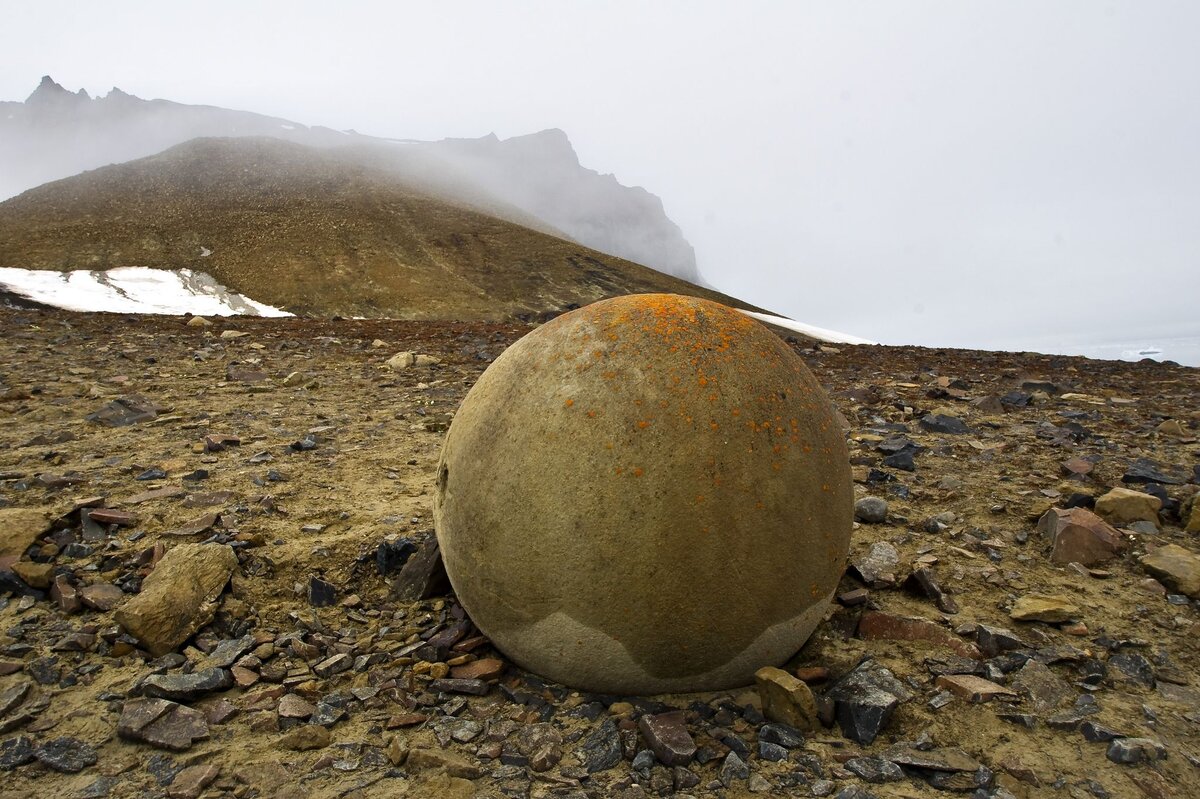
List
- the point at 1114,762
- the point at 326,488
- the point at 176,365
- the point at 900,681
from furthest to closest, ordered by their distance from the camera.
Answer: the point at 176,365 < the point at 326,488 < the point at 900,681 < the point at 1114,762

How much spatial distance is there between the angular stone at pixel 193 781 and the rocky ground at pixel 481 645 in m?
0.01

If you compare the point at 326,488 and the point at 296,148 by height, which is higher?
the point at 296,148

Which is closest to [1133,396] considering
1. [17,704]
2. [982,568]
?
[982,568]

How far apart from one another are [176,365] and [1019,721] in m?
12.5

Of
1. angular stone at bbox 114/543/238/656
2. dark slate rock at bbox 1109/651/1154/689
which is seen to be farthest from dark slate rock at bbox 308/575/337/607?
dark slate rock at bbox 1109/651/1154/689

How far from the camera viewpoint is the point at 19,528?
469 cm

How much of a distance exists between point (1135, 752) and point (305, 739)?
3.69 metres

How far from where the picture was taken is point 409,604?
4.46m

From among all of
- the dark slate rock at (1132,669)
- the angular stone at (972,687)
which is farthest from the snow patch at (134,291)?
the dark slate rock at (1132,669)

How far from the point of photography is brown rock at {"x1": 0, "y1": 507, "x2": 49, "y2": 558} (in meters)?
4.55

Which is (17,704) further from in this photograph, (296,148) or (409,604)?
(296,148)

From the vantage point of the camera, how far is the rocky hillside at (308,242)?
127ft

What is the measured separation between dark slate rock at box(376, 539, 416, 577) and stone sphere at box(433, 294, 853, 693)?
128 centimetres

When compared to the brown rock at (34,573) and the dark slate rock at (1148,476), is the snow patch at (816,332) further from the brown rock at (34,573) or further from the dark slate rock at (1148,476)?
the brown rock at (34,573)
